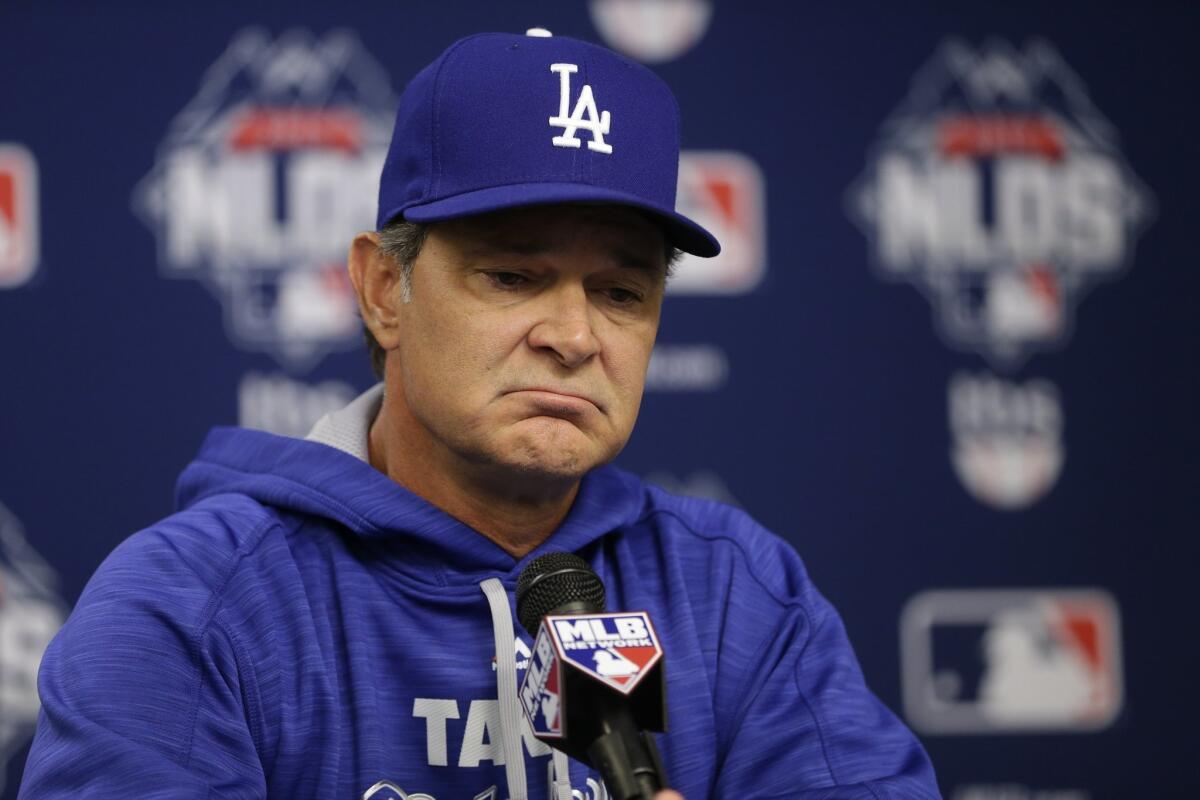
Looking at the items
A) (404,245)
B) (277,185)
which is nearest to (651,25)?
(277,185)

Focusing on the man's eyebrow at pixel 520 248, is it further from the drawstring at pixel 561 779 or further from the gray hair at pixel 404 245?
the drawstring at pixel 561 779

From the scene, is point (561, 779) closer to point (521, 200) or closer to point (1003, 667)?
point (521, 200)

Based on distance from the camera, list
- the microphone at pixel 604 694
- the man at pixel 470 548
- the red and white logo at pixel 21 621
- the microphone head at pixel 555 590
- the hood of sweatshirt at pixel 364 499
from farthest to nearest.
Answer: the red and white logo at pixel 21 621
the hood of sweatshirt at pixel 364 499
the man at pixel 470 548
the microphone head at pixel 555 590
the microphone at pixel 604 694

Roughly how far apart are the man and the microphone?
0.24m

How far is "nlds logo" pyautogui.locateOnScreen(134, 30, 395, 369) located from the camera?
1.86 m

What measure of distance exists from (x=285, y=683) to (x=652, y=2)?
4.28 feet

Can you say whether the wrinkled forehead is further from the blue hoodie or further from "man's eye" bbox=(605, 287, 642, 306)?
the blue hoodie

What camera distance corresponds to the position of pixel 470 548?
1.04 meters

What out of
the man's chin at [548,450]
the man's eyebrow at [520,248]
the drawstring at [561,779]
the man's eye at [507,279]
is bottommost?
the drawstring at [561,779]

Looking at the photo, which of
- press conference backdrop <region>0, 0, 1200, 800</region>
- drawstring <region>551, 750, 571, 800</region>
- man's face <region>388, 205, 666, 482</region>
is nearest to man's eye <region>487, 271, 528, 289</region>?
man's face <region>388, 205, 666, 482</region>

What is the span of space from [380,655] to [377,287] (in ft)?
0.98

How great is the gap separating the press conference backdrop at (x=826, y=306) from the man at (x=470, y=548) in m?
0.83

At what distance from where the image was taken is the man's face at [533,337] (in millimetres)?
972

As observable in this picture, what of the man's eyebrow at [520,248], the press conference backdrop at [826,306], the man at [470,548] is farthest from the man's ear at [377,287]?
the press conference backdrop at [826,306]
